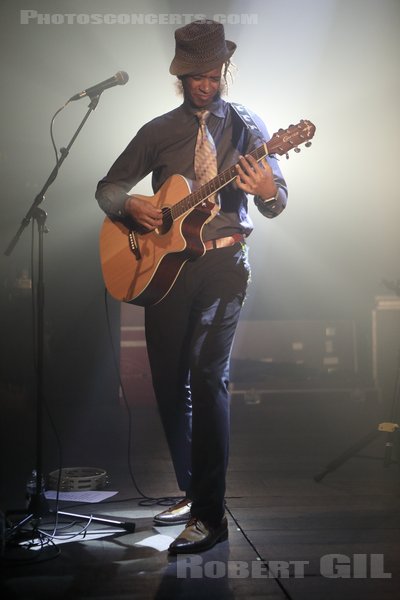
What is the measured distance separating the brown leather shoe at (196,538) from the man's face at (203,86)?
4.95 feet

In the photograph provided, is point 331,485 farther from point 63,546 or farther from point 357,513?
point 63,546

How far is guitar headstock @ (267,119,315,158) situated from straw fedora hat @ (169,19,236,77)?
0.39m

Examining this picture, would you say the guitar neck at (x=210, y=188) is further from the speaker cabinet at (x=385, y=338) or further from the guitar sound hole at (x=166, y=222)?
the speaker cabinet at (x=385, y=338)

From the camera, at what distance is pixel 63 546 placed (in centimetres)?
251

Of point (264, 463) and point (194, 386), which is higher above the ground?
point (194, 386)

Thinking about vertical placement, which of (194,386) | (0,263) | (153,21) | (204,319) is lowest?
(194,386)

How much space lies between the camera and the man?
8.25 ft

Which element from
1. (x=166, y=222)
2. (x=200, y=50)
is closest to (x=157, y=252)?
(x=166, y=222)

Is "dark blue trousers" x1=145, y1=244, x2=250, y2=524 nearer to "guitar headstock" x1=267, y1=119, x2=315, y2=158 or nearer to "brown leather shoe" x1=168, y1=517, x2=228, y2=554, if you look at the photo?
"brown leather shoe" x1=168, y1=517, x2=228, y2=554

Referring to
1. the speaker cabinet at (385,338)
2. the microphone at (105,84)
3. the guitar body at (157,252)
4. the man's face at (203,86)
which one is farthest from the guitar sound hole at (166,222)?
the speaker cabinet at (385,338)

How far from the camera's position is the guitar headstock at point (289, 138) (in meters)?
2.54

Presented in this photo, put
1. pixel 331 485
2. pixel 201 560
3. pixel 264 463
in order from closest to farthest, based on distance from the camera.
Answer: pixel 201 560
pixel 331 485
pixel 264 463

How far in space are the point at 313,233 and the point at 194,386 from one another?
4396 millimetres

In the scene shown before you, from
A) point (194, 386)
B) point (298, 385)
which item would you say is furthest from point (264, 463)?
point (298, 385)
